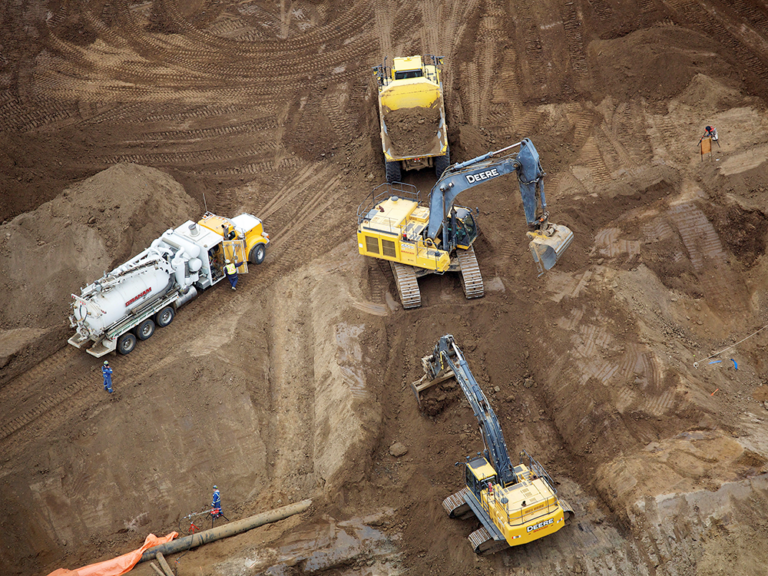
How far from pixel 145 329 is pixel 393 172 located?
8431 millimetres

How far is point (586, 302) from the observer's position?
1722 cm

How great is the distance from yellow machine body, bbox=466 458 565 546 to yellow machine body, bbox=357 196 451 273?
6.32 metres

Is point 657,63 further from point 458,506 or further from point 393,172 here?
point 458,506

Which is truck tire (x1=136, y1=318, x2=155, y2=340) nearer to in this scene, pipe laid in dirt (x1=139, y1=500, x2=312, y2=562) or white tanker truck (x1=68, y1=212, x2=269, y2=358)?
white tanker truck (x1=68, y1=212, x2=269, y2=358)

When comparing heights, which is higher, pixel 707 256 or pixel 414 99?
pixel 414 99

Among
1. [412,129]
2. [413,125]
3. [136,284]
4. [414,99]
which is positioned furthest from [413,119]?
[136,284]

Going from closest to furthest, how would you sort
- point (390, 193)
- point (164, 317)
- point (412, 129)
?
point (164, 317)
point (412, 129)
point (390, 193)

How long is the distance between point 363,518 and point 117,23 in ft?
73.8

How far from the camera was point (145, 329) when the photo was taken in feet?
59.4

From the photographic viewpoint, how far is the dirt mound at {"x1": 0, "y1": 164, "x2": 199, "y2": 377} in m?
18.1

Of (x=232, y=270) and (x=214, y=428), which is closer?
(x=214, y=428)

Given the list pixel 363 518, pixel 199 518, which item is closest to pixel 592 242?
pixel 363 518

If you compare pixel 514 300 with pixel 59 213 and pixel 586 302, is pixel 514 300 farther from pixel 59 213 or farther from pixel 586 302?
pixel 59 213

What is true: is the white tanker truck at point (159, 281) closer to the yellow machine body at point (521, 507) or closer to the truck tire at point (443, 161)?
the truck tire at point (443, 161)
